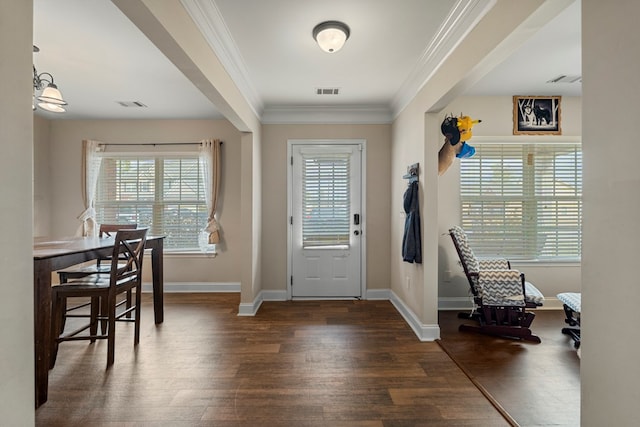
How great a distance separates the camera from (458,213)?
405cm

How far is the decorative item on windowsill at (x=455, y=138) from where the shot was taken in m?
3.35

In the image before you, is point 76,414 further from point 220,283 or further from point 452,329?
point 452,329

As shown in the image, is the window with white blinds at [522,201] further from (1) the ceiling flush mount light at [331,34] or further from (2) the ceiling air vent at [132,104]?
(2) the ceiling air vent at [132,104]

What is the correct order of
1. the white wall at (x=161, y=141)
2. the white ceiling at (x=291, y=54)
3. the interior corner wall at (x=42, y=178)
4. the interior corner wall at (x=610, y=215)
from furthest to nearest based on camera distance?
the white wall at (x=161, y=141) → the interior corner wall at (x=42, y=178) → the white ceiling at (x=291, y=54) → the interior corner wall at (x=610, y=215)

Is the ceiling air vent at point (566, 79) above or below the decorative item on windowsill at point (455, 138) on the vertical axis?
above

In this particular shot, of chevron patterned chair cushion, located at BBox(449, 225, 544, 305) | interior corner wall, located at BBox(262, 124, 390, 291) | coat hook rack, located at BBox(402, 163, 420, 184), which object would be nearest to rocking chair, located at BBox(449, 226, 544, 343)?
→ chevron patterned chair cushion, located at BBox(449, 225, 544, 305)

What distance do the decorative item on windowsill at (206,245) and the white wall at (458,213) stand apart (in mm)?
3226

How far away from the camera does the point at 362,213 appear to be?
4.46 m

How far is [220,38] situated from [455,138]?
244 cm

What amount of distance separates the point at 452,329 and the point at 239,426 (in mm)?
2422

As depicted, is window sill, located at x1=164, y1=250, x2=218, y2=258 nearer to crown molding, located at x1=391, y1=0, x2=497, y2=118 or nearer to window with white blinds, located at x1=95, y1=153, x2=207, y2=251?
window with white blinds, located at x1=95, y1=153, x2=207, y2=251

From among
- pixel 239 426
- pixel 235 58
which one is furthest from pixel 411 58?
Result: pixel 239 426

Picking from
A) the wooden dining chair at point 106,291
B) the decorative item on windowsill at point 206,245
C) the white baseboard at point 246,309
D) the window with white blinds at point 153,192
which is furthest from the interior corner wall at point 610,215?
the window with white blinds at point 153,192

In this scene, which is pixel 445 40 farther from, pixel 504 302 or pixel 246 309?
pixel 246 309
